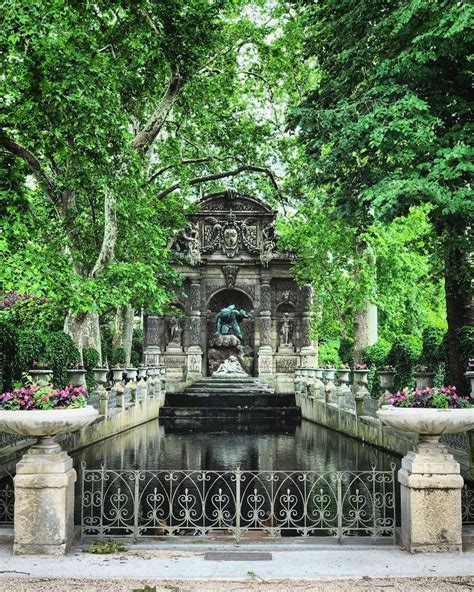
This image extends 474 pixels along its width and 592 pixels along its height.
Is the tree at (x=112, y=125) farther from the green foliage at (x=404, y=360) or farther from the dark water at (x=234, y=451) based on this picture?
the green foliage at (x=404, y=360)

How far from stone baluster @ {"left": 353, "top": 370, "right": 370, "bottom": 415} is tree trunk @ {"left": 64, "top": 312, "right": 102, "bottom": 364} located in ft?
29.0

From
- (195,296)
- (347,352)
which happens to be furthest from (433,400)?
(347,352)

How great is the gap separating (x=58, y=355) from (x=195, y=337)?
18734mm

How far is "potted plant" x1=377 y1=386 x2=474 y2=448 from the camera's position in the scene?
689cm

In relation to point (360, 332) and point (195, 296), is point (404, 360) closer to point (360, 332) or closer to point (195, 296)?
point (360, 332)

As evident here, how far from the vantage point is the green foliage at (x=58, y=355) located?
1659cm

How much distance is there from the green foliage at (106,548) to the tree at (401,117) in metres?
7.52

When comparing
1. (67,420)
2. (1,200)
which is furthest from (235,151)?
(67,420)

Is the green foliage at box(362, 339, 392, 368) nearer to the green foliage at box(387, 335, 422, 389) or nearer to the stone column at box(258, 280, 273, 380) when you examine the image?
the green foliage at box(387, 335, 422, 389)

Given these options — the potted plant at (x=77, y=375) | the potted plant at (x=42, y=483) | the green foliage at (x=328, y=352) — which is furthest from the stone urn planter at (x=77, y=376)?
the green foliage at (x=328, y=352)

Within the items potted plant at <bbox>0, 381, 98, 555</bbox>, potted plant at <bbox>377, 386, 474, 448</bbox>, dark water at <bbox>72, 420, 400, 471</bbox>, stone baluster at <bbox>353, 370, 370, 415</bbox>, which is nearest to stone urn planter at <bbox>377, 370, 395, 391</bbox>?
stone baluster at <bbox>353, 370, 370, 415</bbox>

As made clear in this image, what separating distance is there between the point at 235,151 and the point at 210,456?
17.2m

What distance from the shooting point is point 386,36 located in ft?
43.9

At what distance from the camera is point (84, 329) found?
24250 mm
